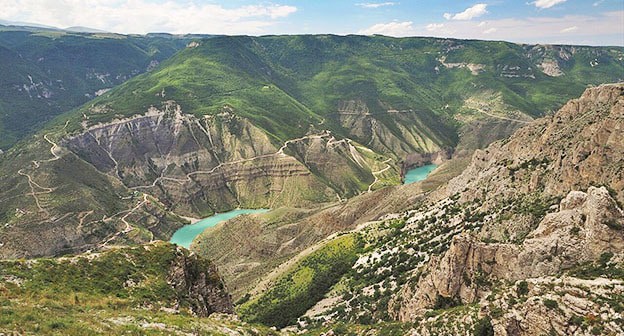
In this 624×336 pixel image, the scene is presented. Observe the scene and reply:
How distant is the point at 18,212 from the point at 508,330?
153 m

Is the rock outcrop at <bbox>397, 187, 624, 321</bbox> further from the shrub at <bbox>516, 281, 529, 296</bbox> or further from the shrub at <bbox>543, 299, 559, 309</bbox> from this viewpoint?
the shrub at <bbox>543, 299, 559, 309</bbox>

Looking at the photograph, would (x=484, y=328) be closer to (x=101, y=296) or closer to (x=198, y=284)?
(x=101, y=296)

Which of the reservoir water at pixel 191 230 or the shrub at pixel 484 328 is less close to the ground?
the shrub at pixel 484 328

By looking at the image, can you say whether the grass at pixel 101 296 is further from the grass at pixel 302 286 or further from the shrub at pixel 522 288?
the grass at pixel 302 286

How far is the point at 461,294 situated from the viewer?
39.1 m

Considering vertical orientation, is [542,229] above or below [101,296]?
above

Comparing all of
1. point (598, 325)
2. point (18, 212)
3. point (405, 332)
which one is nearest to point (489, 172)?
point (405, 332)

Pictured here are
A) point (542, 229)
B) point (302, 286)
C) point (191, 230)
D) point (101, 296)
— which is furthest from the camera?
point (191, 230)

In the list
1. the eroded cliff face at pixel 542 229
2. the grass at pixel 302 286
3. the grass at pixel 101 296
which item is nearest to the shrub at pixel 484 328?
the eroded cliff face at pixel 542 229

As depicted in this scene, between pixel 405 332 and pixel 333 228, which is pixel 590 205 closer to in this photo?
pixel 405 332

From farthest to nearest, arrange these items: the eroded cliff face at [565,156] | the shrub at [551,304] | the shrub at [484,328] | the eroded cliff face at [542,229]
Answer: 1. the eroded cliff face at [565,156]
2. the shrub at [484,328]
3. the eroded cliff face at [542,229]
4. the shrub at [551,304]

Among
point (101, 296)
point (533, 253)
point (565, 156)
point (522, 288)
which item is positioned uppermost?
point (565, 156)

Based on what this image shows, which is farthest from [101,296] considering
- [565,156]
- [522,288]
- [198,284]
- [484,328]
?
[565,156]

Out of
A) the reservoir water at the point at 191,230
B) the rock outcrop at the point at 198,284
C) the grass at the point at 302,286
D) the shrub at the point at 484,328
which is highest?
the shrub at the point at 484,328
